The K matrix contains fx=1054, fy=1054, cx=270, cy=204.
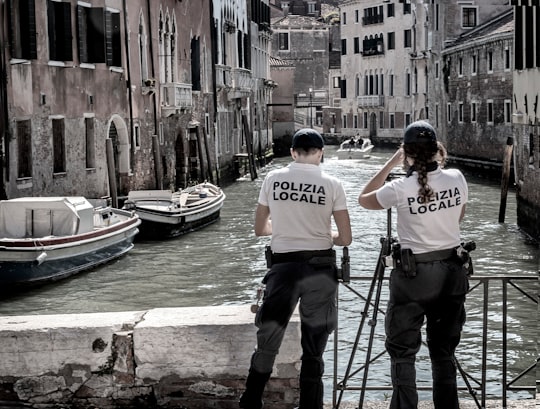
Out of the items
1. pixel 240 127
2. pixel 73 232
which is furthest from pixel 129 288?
pixel 240 127

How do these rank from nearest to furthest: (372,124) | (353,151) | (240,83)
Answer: (240,83), (353,151), (372,124)

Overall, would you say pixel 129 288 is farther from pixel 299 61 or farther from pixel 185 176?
pixel 299 61

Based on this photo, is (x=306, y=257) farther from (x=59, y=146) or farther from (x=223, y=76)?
(x=223, y=76)

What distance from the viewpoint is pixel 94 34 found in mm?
18578

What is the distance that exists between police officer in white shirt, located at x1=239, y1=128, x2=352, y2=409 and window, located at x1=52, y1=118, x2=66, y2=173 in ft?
44.3

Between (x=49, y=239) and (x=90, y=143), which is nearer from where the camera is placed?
(x=49, y=239)

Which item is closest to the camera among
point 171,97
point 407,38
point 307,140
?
point 307,140

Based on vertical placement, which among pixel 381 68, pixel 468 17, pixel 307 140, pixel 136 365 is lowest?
pixel 136 365

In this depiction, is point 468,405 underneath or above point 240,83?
underneath

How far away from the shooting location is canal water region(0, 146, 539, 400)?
9609 mm

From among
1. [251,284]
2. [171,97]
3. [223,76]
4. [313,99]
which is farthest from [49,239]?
[313,99]

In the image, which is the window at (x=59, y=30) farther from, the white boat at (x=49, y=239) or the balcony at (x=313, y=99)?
the balcony at (x=313, y=99)

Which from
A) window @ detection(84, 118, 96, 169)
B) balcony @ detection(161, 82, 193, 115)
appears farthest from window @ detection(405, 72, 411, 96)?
window @ detection(84, 118, 96, 169)

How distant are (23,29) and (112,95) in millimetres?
4330
